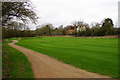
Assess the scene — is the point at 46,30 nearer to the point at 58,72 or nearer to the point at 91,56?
the point at 91,56

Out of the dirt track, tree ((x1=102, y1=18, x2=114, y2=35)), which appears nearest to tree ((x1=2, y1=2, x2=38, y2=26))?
the dirt track

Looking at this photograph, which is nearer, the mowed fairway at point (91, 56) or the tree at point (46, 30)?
the mowed fairway at point (91, 56)

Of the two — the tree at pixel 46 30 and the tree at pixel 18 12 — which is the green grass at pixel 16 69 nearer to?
the tree at pixel 18 12

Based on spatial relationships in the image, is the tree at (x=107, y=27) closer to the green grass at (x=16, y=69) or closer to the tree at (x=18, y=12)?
the tree at (x=18, y=12)

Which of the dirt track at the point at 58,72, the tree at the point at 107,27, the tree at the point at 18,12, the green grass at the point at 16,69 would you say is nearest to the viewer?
the green grass at the point at 16,69

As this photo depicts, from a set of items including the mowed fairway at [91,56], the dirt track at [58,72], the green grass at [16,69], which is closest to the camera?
the green grass at [16,69]

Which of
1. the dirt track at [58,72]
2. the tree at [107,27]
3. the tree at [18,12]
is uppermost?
the tree at [107,27]

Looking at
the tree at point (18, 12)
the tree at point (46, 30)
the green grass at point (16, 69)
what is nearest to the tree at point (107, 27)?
the tree at point (18, 12)

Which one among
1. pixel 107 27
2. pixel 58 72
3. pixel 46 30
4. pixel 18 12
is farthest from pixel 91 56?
pixel 46 30

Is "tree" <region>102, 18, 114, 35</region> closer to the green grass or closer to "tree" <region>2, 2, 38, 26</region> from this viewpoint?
"tree" <region>2, 2, 38, 26</region>

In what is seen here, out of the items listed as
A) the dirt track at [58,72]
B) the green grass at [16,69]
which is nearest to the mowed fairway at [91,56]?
the dirt track at [58,72]

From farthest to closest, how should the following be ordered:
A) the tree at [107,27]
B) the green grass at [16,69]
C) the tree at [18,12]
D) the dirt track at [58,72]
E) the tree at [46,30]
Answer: the tree at [46,30] → the tree at [107,27] → the tree at [18,12] → the dirt track at [58,72] → the green grass at [16,69]

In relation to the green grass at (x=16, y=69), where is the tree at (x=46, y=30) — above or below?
above

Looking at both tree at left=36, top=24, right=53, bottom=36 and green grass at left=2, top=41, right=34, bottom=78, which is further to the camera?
tree at left=36, top=24, right=53, bottom=36
